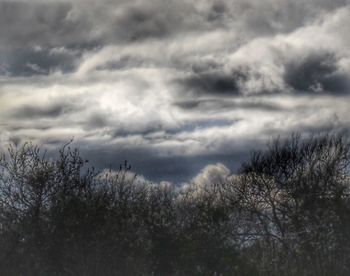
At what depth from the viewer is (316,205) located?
111 ft

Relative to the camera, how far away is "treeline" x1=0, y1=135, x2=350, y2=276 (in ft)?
103

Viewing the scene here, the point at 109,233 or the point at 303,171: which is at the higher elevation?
the point at 303,171

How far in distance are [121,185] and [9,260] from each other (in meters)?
9.19

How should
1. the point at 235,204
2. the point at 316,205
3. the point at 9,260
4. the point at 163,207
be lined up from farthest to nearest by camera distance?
the point at 163,207 → the point at 235,204 → the point at 316,205 → the point at 9,260

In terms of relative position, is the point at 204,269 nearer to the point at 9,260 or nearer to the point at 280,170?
the point at 280,170

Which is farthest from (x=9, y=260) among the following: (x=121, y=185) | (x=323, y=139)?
(x=323, y=139)

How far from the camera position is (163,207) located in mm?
46000

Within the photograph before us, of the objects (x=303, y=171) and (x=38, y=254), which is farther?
(x=303, y=171)

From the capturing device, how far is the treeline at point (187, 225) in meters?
31.5

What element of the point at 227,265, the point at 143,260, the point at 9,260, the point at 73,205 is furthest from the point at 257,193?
the point at 9,260

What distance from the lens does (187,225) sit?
4197 centimetres

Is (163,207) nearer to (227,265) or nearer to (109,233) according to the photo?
(227,265)

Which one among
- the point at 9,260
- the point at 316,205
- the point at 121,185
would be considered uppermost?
the point at 121,185

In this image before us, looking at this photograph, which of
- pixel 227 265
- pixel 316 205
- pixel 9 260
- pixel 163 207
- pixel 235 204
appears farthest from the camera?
pixel 163 207
